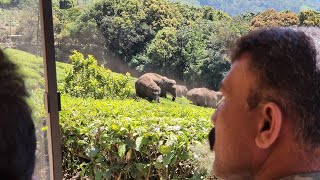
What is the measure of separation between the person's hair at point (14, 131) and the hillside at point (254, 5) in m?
2.10

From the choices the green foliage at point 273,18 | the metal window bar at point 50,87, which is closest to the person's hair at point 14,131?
the metal window bar at point 50,87

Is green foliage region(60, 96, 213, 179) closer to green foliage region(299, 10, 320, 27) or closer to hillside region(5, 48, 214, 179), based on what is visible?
hillside region(5, 48, 214, 179)

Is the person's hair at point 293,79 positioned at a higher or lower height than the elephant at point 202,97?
→ higher

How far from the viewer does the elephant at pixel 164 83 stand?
9.80 ft

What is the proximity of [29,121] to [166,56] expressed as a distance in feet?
6.84

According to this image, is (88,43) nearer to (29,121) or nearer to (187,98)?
(187,98)

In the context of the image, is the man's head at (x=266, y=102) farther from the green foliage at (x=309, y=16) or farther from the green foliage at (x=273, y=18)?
the green foliage at (x=309, y=16)

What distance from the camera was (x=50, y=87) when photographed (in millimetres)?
2139

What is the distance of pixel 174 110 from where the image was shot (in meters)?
3.01

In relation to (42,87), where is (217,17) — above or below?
above

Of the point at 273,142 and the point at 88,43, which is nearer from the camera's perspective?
the point at 273,142

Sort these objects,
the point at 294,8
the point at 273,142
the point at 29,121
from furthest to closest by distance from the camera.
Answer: the point at 294,8 → the point at 29,121 → the point at 273,142

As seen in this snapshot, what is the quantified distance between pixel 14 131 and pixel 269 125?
46cm

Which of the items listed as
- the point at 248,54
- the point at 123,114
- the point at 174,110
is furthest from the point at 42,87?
the point at 248,54
